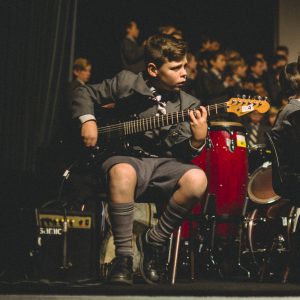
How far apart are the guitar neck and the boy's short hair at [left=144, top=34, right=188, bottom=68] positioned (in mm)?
299

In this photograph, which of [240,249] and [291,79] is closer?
[291,79]

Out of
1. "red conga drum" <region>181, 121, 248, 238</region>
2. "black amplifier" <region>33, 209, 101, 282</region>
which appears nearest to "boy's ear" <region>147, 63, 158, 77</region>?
"black amplifier" <region>33, 209, 101, 282</region>

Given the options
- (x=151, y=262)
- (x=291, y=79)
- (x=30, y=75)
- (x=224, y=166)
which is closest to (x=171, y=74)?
(x=291, y=79)

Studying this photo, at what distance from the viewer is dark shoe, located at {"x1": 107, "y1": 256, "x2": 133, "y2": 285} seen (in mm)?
2779

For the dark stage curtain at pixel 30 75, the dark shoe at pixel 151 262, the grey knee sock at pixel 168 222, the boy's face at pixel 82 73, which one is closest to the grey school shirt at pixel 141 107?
the grey knee sock at pixel 168 222

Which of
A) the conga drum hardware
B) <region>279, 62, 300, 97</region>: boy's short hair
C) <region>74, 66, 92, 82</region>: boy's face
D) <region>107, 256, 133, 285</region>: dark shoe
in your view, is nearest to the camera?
<region>107, 256, 133, 285</region>: dark shoe

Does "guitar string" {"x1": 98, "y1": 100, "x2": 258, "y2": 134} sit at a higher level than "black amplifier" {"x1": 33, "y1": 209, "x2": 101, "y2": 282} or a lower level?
higher

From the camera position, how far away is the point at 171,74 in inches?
126

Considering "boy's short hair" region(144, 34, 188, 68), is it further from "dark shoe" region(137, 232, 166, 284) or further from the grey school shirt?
"dark shoe" region(137, 232, 166, 284)

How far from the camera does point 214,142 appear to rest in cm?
411

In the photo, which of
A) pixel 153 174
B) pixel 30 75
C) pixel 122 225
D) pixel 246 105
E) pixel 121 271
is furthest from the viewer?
pixel 30 75

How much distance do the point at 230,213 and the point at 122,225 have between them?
4.47 ft

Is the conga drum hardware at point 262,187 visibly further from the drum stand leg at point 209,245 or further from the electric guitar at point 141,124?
the electric guitar at point 141,124

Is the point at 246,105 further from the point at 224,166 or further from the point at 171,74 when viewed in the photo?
the point at 224,166
